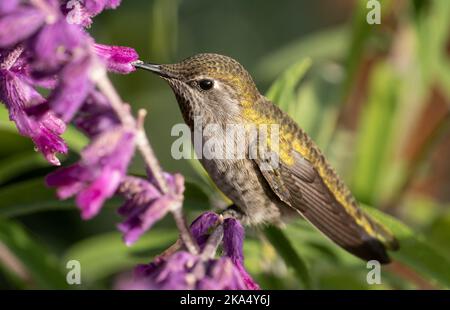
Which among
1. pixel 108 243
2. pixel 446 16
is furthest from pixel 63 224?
pixel 446 16

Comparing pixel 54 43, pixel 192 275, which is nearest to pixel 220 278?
pixel 192 275

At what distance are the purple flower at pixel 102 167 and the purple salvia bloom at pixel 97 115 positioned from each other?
0.01 m

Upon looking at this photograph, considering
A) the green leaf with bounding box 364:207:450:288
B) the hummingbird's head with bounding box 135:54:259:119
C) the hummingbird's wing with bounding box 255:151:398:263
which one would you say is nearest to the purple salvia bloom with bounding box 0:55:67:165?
the hummingbird's head with bounding box 135:54:259:119

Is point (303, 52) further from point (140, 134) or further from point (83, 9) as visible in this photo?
point (140, 134)

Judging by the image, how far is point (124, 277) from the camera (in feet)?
3.80

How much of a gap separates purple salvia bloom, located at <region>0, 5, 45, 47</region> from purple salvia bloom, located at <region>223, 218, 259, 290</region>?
1.75 feet

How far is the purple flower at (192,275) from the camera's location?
1094 millimetres

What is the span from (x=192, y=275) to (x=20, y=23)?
0.45 meters

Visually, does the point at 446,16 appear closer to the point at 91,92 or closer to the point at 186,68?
the point at 186,68

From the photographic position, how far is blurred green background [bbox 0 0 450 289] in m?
2.06

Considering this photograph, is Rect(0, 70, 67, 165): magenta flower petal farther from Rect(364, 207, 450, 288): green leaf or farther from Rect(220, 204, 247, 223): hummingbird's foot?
Rect(364, 207, 450, 288): green leaf

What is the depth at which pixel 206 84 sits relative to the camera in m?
1.99

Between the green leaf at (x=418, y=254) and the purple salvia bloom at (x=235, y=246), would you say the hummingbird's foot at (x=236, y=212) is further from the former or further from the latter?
the purple salvia bloom at (x=235, y=246)

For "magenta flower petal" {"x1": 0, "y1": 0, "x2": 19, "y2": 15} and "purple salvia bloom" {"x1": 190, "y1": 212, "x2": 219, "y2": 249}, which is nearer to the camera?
"magenta flower petal" {"x1": 0, "y1": 0, "x2": 19, "y2": 15}
